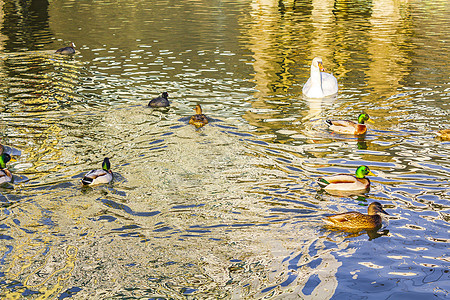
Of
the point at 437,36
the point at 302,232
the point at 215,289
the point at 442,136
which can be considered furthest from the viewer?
the point at 437,36

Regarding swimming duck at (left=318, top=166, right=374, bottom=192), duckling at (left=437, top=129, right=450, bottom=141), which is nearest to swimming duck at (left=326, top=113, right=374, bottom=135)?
duckling at (left=437, top=129, right=450, bottom=141)

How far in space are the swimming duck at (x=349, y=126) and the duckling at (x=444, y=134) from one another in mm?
1960

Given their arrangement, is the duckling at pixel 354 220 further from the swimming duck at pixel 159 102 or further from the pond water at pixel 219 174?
the swimming duck at pixel 159 102

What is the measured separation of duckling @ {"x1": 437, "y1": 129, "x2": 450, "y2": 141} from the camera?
1450cm

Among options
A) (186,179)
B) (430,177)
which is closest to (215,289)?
(186,179)

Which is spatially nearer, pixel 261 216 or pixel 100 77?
pixel 261 216

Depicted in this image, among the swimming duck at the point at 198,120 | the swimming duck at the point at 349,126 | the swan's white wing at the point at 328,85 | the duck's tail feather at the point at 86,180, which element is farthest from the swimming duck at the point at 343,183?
the swan's white wing at the point at 328,85

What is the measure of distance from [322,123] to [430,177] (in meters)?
4.88

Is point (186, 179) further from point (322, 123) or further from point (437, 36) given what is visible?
point (437, 36)

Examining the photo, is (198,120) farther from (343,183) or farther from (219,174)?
(343,183)

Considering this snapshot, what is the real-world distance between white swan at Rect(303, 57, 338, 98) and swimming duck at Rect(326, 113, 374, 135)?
3.97 metres

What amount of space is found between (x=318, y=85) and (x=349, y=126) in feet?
15.3

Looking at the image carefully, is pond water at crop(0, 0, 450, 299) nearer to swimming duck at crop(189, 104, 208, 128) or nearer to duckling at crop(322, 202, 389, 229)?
duckling at crop(322, 202, 389, 229)

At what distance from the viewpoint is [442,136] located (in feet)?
47.9
